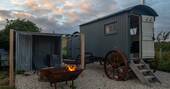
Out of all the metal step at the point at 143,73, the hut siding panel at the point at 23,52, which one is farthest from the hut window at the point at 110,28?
the hut siding panel at the point at 23,52

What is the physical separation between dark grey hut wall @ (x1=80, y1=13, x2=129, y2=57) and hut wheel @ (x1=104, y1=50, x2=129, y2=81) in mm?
336

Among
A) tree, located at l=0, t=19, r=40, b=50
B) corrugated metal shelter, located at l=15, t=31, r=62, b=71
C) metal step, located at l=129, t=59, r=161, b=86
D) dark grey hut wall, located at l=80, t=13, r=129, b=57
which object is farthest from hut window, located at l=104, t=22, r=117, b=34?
tree, located at l=0, t=19, r=40, b=50

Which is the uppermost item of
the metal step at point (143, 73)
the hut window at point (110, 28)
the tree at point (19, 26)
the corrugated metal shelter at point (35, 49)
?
the tree at point (19, 26)

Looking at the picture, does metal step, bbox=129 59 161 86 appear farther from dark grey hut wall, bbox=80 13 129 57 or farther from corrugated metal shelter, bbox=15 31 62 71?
corrugated metal shelter, bbox=15 31 62 71

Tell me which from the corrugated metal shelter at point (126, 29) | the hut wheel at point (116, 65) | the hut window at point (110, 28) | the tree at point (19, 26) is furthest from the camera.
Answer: the tree at point (19, 26)

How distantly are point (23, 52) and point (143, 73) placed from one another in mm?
6333

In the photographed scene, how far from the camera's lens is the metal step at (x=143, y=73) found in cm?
774

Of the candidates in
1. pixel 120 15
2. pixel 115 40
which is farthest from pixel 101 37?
pixel 120 15

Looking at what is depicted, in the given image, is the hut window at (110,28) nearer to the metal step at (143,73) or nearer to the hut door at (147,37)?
the hut door at (147,37)

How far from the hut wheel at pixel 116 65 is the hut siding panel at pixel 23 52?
4.28 metres

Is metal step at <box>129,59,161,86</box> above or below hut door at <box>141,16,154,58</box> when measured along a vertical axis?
below

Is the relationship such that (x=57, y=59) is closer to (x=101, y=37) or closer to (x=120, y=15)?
(x=101, y=37)

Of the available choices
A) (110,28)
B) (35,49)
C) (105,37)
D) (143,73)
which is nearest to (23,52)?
(35,49)

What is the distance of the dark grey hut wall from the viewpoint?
28.7 ft
